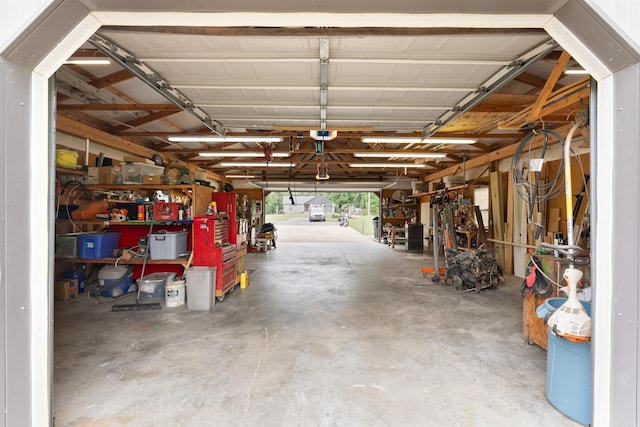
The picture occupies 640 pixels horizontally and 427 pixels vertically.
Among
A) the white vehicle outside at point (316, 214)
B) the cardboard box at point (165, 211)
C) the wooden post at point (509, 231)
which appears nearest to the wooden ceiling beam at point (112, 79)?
the cardboard box at point (165, 211)

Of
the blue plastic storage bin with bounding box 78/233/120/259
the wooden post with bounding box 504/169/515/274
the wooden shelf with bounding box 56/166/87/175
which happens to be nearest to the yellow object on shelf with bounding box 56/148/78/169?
the wooden shelf with bounding box 56/166/87/175

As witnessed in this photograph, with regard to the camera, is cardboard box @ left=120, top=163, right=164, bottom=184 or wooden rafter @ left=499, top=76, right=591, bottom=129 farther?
cardboard box @ left=120, top=163, right=164, bottom=184

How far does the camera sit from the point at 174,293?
423 cm

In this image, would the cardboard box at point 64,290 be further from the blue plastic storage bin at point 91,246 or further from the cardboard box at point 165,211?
the cardboard box at point 165,211

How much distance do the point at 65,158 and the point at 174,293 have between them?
2.82 metres

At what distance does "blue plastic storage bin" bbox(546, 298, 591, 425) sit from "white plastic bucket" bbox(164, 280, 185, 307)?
431 cm

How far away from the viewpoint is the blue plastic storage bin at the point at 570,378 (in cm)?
190

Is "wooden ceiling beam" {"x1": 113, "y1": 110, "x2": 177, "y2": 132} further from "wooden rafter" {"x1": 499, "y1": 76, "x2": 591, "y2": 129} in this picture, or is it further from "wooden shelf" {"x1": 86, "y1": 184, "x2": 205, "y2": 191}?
"wooden rafter" {"x1": 499, "y1": 76, "x2": 591, "y2": 129}

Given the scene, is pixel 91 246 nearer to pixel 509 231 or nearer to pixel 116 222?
pixel 116 222

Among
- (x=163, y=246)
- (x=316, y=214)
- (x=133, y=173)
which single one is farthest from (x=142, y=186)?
(x=316, y=214)
